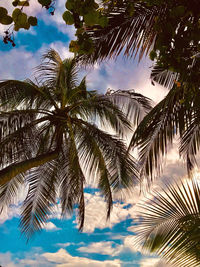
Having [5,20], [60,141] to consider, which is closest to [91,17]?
[5,20]

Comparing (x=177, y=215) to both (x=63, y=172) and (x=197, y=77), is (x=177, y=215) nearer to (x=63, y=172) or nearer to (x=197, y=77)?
(x=197, y=77)

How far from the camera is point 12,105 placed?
761 cm

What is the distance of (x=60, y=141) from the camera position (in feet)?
24.5

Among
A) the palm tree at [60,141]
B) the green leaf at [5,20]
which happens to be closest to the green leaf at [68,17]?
the green leaf at [5,20]

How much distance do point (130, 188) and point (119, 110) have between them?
2.06 m

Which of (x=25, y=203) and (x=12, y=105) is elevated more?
(x=12, y=105)

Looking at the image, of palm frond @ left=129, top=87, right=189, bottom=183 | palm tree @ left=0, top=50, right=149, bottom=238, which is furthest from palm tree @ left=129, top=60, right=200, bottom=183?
palm tree @ left=0, top=50, right=149, bottom=238

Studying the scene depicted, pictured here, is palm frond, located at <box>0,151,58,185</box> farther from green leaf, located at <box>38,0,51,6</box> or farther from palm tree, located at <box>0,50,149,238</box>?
green leaf, located at <box>38,0,51,6</box>

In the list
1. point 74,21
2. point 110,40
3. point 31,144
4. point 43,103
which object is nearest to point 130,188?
point 31,144

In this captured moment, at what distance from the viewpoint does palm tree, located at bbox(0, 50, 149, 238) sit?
22.6 feet

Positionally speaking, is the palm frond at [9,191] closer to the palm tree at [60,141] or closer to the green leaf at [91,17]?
the palm tree at [60,141]

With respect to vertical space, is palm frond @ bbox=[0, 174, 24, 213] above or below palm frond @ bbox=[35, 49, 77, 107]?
below

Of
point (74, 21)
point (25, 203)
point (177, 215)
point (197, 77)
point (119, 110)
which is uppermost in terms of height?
point (119, 110)

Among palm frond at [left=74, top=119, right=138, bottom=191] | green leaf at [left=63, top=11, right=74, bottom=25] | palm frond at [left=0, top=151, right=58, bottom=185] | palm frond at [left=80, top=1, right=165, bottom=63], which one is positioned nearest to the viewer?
green leaf at [left=63, top=11, right=74, bottom=25]
